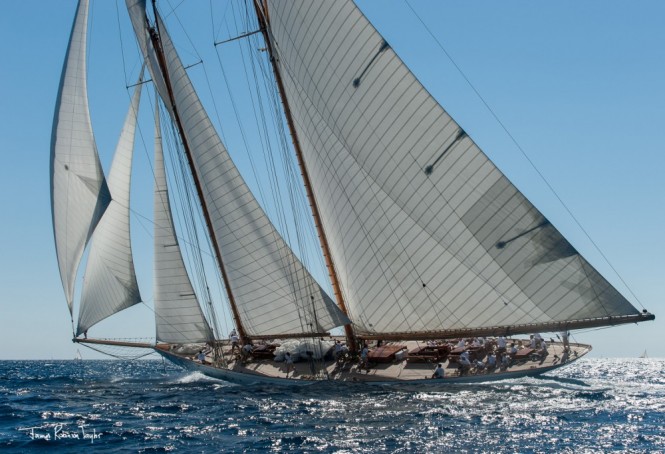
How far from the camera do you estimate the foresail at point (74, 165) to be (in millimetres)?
31281

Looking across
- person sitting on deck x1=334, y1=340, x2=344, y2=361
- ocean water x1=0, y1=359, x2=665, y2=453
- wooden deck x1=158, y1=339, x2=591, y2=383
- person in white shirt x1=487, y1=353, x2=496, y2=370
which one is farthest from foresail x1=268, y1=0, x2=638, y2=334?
person in white shirt x1=487, y1=353, x2=496, y2=370

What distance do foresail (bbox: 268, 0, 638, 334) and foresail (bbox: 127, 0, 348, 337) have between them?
117 inches

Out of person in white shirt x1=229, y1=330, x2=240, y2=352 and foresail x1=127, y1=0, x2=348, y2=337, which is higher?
foresail x1=127, y1=0, x2=348, y2=337

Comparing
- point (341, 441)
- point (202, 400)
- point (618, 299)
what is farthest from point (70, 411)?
point (618, 299)

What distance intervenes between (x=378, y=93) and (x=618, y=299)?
1065 centimetres

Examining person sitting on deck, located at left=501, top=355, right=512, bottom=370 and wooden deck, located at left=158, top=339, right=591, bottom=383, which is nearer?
wooden deck, located at left=158, top=339, right=591, bottom=383

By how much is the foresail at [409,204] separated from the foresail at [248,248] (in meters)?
2.98

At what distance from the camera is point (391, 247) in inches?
1072

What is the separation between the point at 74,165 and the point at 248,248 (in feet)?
27.3

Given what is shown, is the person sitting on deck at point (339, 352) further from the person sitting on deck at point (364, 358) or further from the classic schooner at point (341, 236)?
the person sitting on deck at point (364, 358)

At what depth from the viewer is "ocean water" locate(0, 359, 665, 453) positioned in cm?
1898

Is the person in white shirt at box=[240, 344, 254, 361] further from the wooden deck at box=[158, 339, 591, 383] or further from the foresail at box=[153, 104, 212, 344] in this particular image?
the foresail at box=[153, 104, 212, 344]

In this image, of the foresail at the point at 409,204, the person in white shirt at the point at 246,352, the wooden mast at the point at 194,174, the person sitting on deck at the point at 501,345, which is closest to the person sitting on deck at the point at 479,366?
the person sitting on deck at the point at 501,345

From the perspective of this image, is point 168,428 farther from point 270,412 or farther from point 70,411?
point 70,411
